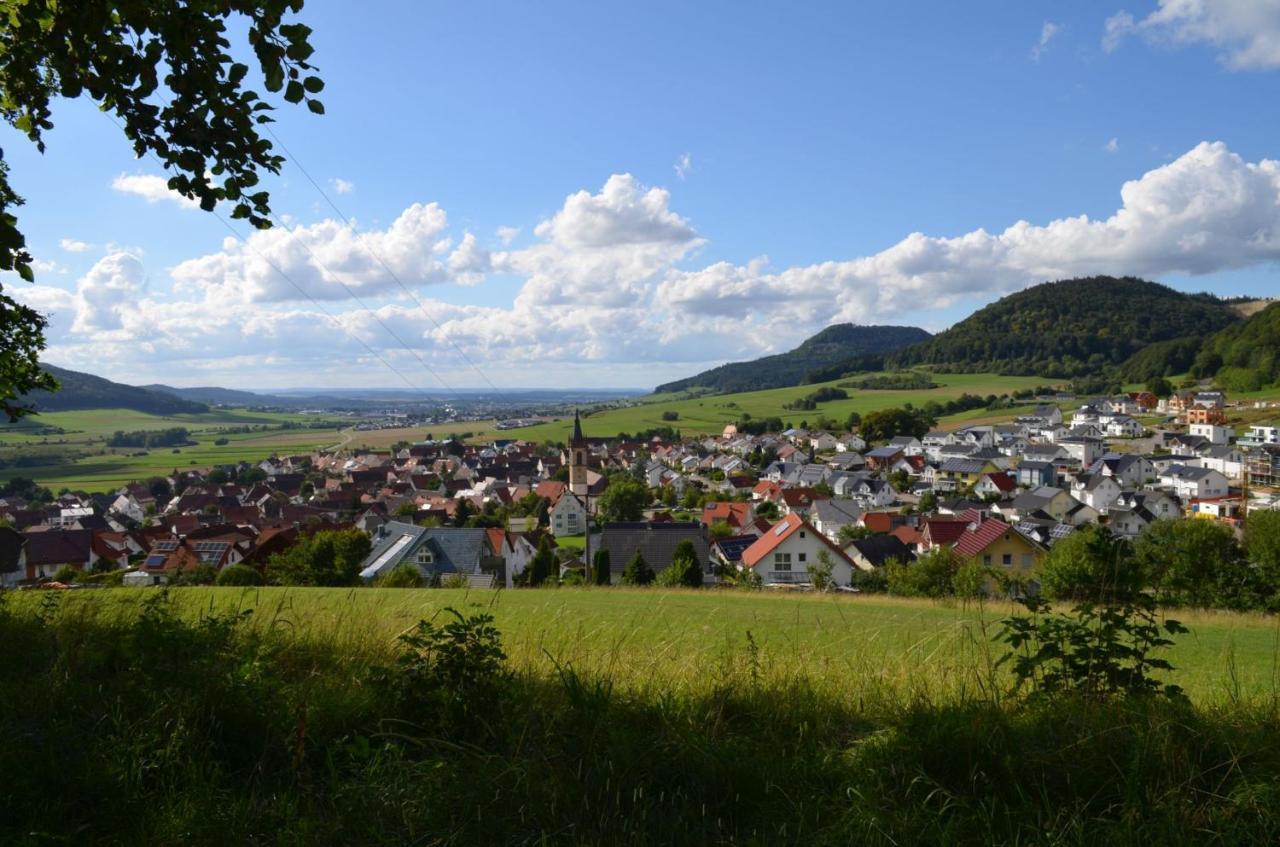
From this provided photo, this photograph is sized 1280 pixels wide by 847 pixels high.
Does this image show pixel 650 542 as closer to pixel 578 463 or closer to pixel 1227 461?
pixel 578 463

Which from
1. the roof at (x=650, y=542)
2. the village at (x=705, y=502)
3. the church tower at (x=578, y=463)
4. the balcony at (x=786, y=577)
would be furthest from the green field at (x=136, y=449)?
the balcony at (x=786, y=577)

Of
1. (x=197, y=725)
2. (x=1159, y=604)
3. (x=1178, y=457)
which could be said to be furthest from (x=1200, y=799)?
(x=1178, y=457)

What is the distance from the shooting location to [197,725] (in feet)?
10.2

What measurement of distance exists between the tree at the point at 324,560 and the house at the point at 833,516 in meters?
34.3

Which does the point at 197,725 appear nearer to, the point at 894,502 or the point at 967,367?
the point at 894,502

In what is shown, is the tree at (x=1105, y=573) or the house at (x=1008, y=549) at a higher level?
the tree at (x=1105, y=573)

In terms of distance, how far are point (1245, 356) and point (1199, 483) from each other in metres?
72.8

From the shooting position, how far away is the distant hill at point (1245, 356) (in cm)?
10675

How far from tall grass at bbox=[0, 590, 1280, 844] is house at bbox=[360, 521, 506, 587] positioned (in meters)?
24.2

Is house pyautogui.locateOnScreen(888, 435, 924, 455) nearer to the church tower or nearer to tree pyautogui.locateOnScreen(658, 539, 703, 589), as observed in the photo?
the church tower

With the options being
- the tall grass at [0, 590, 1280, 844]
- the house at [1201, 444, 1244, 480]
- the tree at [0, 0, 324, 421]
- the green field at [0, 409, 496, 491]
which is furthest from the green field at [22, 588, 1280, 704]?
the green field at [0, 409, 496, 491]

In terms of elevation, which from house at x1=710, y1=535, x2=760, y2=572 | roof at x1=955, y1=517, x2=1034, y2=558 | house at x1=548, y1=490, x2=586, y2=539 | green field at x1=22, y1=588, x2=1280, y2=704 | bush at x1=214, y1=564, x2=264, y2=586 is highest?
green field at x1=22, y1=588, x2=1280, y2=704

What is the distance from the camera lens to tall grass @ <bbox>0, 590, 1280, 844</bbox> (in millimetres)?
2559

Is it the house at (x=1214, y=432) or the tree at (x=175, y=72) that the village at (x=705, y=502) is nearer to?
the house at (x=1214, y=432)
